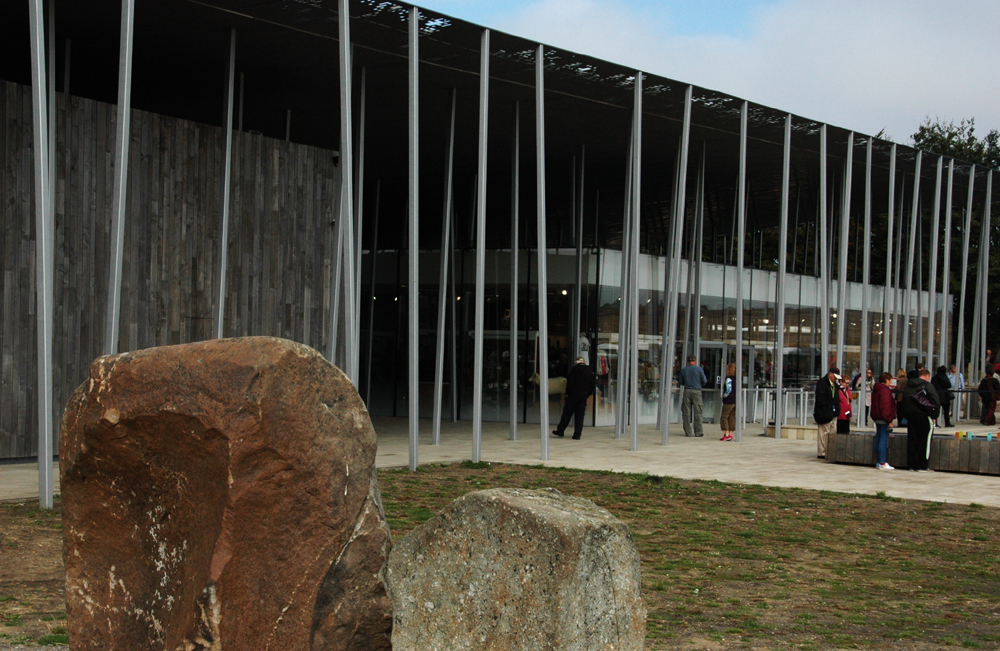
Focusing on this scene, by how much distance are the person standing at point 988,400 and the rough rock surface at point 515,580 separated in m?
26.4

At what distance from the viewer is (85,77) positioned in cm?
1956

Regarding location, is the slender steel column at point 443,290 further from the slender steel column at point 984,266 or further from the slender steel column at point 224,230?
the slender steel column at point 984,266

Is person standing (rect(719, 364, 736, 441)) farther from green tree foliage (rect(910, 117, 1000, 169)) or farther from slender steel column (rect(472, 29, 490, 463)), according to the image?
green tree foliage (rect(910, 117, 1000, 169))

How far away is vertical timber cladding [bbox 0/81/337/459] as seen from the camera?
50.9 feet

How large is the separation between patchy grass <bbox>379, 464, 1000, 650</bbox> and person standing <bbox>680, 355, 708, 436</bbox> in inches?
337

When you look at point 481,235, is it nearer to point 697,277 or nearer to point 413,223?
point 413,223

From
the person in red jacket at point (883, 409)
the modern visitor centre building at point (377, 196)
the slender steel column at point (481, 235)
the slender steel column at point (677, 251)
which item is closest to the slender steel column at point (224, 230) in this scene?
the modern visitor centre building at point (377, 196)

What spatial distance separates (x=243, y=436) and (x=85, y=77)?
1742 centimetres

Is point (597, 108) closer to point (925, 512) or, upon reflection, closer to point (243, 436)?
point (925, 512)

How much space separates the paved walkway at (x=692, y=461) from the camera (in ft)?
48.2

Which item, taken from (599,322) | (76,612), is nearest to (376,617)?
(76,612)

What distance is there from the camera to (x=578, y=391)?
70.5ft

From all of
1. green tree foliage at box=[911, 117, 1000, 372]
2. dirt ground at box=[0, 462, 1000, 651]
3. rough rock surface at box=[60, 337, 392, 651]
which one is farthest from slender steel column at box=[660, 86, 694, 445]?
green tree foliage at box=[911, 117, 1000, 372]

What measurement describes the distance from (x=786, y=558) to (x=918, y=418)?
27.6 ft
